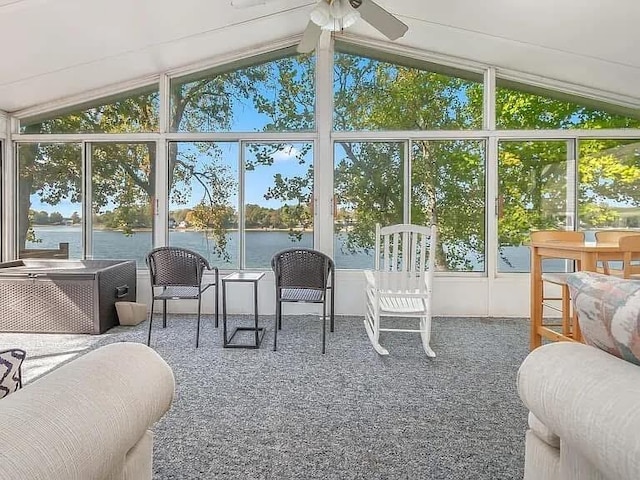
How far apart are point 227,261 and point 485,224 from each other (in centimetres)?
300

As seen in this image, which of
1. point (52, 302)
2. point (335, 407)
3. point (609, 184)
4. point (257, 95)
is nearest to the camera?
point (335, 407)

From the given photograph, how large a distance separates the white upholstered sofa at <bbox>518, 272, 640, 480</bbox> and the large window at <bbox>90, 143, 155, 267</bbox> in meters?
4.61

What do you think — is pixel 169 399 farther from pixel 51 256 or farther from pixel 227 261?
pixel 51 256

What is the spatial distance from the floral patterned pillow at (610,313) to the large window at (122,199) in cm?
464

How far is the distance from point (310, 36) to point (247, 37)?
1645 mm

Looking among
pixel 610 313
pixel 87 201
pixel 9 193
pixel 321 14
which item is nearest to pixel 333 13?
pixel 321 14

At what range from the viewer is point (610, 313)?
1.04m

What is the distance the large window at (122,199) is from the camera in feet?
16.2

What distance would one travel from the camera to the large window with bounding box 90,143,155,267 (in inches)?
194

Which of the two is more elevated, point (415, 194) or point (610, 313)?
point (415, 194)

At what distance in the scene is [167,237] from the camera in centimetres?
493

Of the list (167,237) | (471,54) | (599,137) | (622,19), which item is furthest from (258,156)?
(599,137)

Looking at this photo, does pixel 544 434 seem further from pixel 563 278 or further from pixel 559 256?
pixel 563 278

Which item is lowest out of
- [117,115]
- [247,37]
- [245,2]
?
[117,115]
